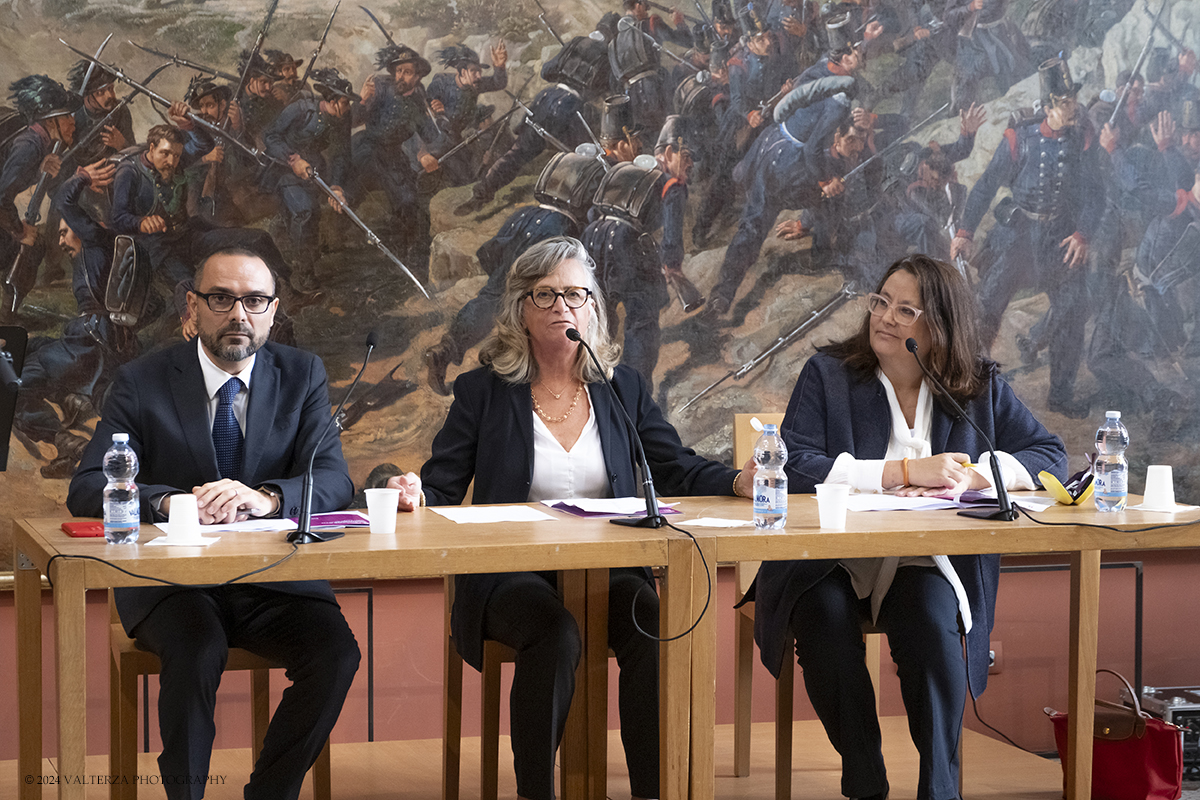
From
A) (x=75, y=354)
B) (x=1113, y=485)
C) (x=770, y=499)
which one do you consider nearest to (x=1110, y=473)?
(x=1113, y=485)

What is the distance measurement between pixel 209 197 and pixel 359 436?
2.61 ft

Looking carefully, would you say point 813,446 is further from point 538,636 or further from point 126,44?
point 126,44

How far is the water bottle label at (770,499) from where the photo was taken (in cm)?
206

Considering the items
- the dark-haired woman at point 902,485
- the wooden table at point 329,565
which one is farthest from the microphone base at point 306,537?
the dark-haired woman at point 902,485

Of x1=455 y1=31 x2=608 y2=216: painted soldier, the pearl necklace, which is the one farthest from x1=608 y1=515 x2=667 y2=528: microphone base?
x1=455 y1=31 x2=608 y2=216: painted soldier

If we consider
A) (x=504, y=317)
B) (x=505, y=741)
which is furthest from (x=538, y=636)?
(x=505, y=741)

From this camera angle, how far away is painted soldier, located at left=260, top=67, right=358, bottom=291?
3.27 m

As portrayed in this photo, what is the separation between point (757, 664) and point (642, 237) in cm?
139

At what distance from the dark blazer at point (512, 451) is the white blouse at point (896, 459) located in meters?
0.29

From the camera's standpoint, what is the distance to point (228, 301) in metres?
2.40

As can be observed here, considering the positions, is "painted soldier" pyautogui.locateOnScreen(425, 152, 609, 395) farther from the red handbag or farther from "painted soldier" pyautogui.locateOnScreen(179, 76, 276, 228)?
the red handbag

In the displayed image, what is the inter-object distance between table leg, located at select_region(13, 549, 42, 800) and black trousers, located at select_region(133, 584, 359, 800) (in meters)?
0.19

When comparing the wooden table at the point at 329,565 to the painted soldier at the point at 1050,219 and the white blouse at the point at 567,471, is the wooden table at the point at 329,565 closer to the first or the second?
the white blouse at the point at 567,471

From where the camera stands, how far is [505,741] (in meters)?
3.29
